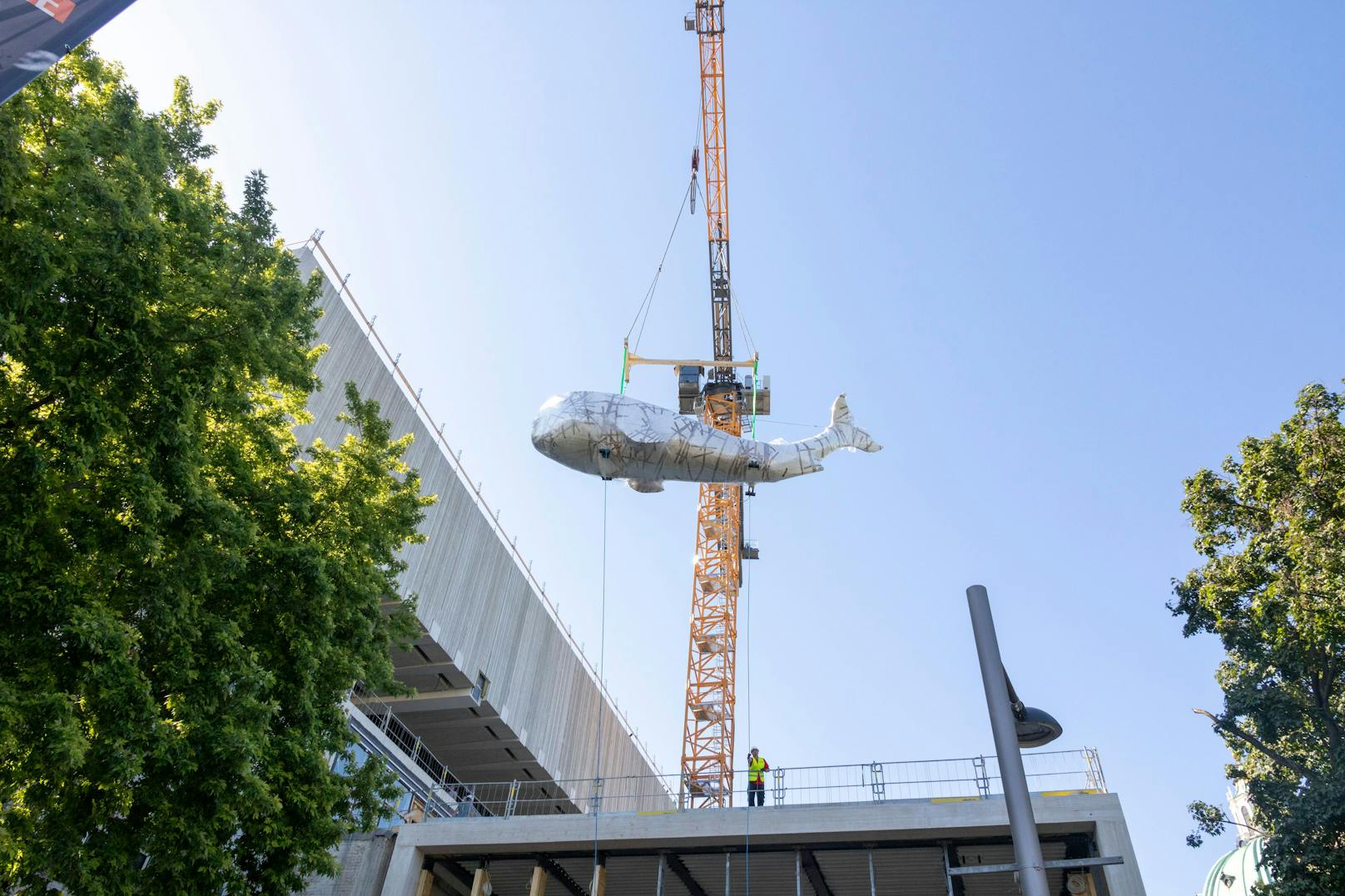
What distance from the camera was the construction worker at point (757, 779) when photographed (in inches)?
823

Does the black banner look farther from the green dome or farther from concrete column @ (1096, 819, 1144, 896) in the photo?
the green dome

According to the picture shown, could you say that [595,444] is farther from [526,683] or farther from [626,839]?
[526,683]

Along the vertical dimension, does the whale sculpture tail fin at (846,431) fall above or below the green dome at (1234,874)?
below

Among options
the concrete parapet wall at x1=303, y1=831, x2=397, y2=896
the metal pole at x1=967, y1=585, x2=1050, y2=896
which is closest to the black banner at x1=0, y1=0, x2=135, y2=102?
the metal pole at x1=967, y1=585, x2=1050, y2=896

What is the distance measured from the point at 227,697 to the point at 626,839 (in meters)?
10.1

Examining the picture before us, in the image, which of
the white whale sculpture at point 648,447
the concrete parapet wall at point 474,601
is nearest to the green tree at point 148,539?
the white whale sculpture at point 648,447

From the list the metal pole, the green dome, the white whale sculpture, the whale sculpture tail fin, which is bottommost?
the metal pole

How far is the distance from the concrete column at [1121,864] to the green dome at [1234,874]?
41.5m

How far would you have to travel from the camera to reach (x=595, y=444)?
1282 cm

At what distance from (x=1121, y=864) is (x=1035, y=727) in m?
13.9

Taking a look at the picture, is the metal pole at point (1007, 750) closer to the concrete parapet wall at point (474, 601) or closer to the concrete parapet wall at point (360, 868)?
the concrete parapet wall at point (360, 868)

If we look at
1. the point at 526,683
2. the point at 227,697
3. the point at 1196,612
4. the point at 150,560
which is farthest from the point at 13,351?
the point at 526,683

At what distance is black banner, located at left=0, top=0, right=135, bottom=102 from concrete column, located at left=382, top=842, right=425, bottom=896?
17460 millimetres

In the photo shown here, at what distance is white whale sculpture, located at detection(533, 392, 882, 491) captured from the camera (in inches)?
503
